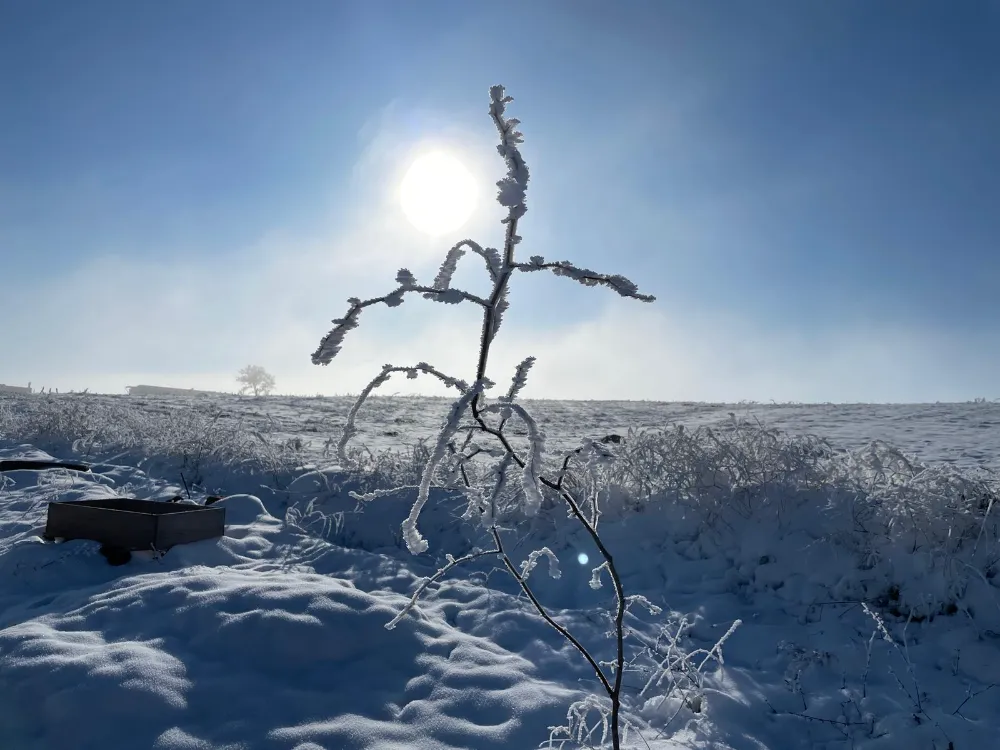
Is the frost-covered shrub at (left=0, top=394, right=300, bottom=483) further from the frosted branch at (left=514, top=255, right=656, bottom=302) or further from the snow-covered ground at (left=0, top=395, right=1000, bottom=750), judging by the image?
the frosted branch at (left=514, top=255, right=656, bottom=302)

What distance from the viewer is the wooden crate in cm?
484

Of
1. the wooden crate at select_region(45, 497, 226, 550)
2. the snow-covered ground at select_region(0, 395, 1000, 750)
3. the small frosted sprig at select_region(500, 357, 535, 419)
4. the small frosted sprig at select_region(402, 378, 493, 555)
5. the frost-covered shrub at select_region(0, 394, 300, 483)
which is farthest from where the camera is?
the frost-covered shrub at select_region(0, 394, 300, 483)

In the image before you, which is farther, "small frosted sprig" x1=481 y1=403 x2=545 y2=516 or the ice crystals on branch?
the ice crystals on branch

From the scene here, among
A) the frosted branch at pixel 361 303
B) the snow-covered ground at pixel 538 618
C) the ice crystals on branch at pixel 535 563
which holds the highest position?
the frosted branch at pixel 361 303

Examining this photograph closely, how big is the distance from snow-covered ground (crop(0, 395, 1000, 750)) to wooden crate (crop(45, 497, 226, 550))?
0.13m

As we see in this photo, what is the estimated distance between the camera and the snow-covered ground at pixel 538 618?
2963 mm

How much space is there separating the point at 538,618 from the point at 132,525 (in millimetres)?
3246

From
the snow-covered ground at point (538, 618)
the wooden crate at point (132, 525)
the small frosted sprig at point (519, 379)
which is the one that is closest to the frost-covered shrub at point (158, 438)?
the snow-covered ground at point (538, 618)

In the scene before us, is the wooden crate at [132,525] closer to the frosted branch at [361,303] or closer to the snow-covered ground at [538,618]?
the snow-covered ground at [538,618]

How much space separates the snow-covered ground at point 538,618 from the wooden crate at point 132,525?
13 cm

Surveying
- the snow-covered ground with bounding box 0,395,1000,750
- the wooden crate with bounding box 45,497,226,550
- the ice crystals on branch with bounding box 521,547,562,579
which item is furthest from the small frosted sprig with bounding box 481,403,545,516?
the wooden crate with bounding box 45,497,226,550

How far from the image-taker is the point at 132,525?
4.88 metres

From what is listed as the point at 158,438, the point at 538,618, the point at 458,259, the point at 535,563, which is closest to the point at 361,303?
the point at 458,259

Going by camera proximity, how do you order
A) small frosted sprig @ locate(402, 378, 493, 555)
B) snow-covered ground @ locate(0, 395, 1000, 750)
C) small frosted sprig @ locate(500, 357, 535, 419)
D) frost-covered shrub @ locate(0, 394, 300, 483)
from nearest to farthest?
small frosted sprig @ locate(402, 378, 493, 555) < small frosted sprig @ locate(500, 357, 535, 419) < snow-covered ground @ locate(0, 395, 1000, 750) < frost-covered shrub @ locate(0, 394, 300, 483)
